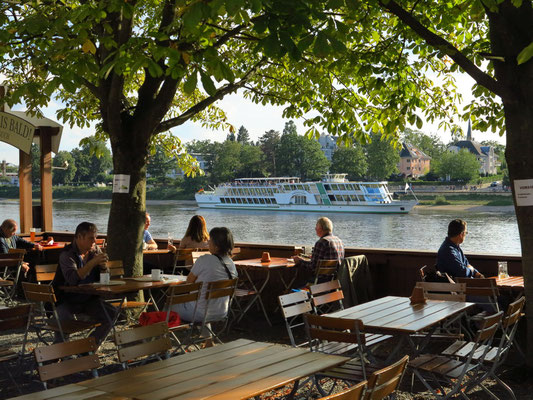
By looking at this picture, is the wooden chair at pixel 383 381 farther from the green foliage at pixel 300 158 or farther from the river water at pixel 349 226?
the green foliage at pixel 300 158

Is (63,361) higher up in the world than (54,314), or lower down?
higher up

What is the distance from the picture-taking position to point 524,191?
14.8 ft

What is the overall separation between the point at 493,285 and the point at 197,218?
12.6ft

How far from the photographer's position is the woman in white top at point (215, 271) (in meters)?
5.06

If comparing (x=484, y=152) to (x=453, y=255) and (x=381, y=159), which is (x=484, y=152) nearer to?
(x=381, y=159)

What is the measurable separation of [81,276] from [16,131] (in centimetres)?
541

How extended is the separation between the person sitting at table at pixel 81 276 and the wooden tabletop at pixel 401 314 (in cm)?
193

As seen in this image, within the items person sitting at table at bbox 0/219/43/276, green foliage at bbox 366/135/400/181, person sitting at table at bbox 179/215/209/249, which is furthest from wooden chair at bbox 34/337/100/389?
green foliage at bbox 366/135/400/181

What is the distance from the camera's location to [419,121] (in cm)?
614

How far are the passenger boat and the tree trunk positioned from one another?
4247 centimetres

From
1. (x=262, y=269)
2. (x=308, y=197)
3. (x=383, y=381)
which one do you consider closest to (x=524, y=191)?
(x=383, y=381)

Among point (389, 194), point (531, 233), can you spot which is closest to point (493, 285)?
point (531, 233)

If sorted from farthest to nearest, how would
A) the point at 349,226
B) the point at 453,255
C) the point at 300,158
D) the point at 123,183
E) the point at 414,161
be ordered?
the point at 414,161 → the point at 300,158 → the point at 349,226 → the point at 123,183 → the point at 453,255

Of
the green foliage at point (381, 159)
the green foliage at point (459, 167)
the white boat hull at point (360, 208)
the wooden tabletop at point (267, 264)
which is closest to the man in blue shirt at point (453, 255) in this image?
the wooden tabletop at point (267, 264)
